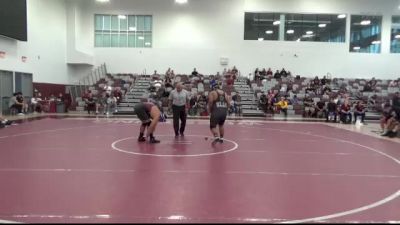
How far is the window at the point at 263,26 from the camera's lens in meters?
29.5

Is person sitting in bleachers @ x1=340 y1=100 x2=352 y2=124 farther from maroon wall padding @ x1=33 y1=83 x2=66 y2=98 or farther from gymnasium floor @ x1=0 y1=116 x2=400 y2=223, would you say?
maroon wall padding @ x1=33 y1=83 x2=66 y2=98

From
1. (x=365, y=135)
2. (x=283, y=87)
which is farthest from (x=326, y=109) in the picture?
(x=365, y=135)

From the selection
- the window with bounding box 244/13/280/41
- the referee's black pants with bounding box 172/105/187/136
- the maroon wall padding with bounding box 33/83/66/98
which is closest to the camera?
the referee's black pants with bounding box 172/105/187/136

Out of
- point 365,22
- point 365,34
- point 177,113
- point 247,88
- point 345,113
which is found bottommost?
point 345,113

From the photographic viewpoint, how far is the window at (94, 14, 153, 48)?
2938 centimetres

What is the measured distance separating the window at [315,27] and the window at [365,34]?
88 centimetres

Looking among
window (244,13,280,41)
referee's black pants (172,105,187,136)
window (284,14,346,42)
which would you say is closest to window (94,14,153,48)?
window (244,13,280,41)

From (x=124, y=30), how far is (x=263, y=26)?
10.6 metres

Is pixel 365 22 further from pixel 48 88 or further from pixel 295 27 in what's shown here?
pixel 48 88

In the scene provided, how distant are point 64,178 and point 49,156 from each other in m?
2.21

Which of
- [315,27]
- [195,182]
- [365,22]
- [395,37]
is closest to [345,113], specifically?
[315,27]

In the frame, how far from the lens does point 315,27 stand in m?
29.8

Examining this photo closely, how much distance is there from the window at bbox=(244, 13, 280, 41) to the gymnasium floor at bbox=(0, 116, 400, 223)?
2026 cm

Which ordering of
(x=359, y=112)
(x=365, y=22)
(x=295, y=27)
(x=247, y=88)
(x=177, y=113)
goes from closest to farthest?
1. (x=177, y=113)
2. (x=359, y=112)
3. (x=247, y=88)
4. (x=295, y=27)
5. (x=365, y=22)
